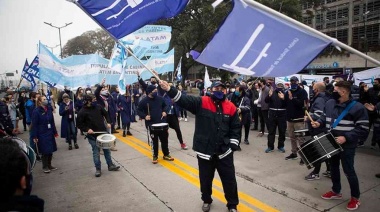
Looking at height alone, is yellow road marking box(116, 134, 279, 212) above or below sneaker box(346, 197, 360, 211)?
below

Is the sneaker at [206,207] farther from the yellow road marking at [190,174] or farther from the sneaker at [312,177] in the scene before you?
the sneaker at [312,177]

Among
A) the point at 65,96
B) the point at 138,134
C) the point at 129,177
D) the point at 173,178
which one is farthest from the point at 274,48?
the point at 138,134

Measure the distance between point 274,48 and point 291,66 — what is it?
27 centimetres

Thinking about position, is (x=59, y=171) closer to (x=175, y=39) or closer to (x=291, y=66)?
(x=291, y=66)

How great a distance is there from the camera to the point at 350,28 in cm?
3547

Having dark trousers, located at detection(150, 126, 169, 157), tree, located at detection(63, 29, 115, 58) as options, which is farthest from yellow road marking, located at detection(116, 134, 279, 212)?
tree, located at detection(63, 29, 115, 58)

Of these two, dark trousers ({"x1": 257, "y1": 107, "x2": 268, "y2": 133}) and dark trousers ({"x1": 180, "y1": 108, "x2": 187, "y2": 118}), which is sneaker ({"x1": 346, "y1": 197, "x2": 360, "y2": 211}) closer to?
dark trousers ({"x1": 257, "y1": 107, "x2": 268, "y2": 133})

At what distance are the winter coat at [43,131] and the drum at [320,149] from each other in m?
5.72

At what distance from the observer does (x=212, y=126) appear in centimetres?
400

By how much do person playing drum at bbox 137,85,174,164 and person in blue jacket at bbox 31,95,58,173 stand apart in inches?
89.7

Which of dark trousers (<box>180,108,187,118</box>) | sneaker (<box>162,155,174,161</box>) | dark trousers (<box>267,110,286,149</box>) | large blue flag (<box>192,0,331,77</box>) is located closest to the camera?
large blue flag (<box>192,0,331,77</box>)

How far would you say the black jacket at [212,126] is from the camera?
3.98m

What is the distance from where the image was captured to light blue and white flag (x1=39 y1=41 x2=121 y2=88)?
366 inches

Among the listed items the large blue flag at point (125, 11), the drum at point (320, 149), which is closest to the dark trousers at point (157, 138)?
the large blue flag at point (125, 11)
